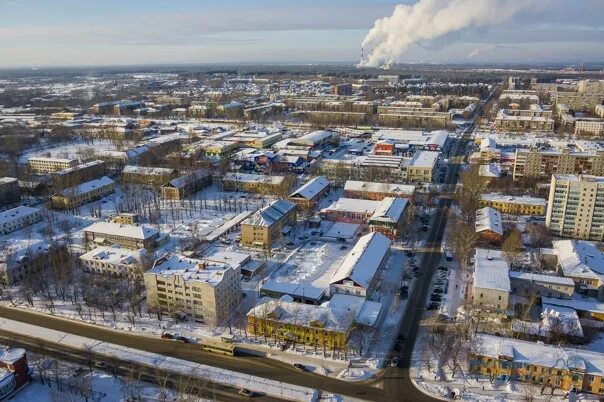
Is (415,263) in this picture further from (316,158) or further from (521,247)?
(316,158)

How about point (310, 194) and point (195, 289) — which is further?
point (310, 194)

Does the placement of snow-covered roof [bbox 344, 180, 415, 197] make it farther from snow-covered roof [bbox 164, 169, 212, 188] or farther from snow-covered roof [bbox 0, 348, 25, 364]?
snow-covered roof [bbox 0, 348, 25, 364]

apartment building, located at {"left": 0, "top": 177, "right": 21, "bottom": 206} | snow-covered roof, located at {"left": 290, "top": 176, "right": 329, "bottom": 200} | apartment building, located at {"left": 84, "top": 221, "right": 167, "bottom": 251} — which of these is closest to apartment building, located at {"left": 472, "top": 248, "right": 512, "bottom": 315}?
snow-covered roof, located at {"left": 290, "top": 176, "right": 329, "bottom": 200}

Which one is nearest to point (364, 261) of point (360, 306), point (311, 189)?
point (360, 306)

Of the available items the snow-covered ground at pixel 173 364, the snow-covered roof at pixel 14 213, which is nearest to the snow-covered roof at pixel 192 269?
the snow-covered ground at pixel 173 364

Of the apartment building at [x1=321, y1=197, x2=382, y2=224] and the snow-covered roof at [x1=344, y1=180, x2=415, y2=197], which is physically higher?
the snow-covered roof at [x1=344, y1=180, x2=415, y2=197]

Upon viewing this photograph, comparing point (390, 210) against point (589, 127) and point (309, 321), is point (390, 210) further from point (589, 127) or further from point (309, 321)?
point (589, 127)
